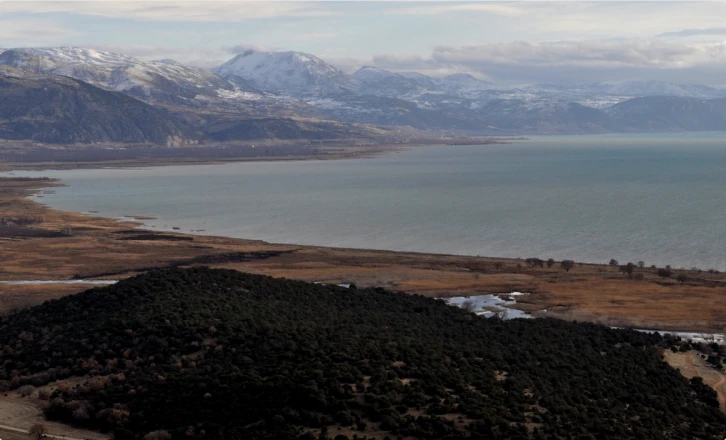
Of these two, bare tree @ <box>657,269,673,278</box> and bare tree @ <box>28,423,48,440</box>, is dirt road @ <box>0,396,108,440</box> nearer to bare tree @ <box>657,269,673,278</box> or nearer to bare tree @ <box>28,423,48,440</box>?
bare tree @ <box>28,423,48,440</box>

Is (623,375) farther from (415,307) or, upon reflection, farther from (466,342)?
(415,307)

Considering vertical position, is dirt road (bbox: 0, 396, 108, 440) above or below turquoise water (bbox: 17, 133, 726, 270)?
below

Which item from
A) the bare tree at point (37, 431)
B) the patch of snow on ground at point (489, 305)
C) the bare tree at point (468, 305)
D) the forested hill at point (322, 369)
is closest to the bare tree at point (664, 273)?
the patch of snow on ground at point (489, 305)

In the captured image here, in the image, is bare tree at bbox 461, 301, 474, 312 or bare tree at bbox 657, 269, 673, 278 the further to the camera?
bare tree at bbox 657, 269, 673, 278

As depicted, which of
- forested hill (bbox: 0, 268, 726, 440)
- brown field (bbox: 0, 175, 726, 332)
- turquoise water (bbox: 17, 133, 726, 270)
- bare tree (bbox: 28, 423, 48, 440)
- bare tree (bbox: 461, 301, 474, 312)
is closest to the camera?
forested hill (bbox: 0, 268, 726, 440)

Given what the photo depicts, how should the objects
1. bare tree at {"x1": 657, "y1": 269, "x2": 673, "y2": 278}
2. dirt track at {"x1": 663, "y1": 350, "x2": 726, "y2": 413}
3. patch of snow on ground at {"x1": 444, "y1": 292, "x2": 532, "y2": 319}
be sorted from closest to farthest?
1. dirt track at {"x1": 663, "y1": 350, "x2": 726, "y2": 413}
2. patch of snow on ground at {"x1": 444, "y1": 292, "x2": 532, "y2": 319}
3. bare tree at {"x1": 657, "y1": 269, "x2": 673, "y2": 278}

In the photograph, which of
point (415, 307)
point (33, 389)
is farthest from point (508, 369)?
point (33, 389)

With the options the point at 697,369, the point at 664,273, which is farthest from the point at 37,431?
the point at 664,273

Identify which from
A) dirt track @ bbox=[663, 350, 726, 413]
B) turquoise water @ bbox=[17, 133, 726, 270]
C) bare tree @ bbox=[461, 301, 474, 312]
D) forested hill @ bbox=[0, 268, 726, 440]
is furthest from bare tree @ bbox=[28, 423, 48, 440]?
turquoise water @ bbox=[17, 133, 726, 270]
